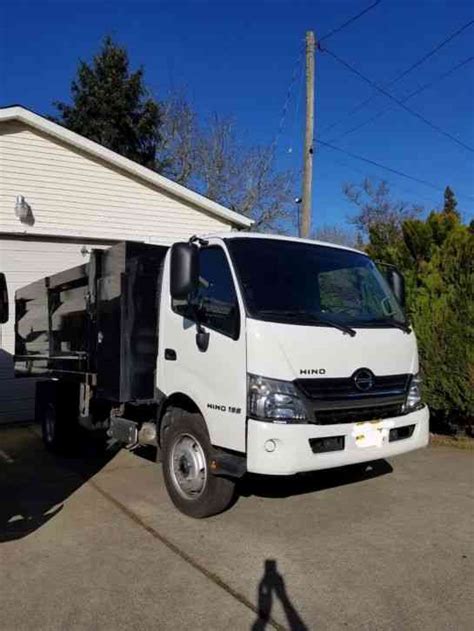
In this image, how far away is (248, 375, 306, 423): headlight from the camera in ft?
14.3

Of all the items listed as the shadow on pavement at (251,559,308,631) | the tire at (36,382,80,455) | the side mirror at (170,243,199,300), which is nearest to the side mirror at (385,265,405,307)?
the side mirror at (170,243,199,300)

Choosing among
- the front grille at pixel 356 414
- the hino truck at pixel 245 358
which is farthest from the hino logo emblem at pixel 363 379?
the front grille at pixel 356 414

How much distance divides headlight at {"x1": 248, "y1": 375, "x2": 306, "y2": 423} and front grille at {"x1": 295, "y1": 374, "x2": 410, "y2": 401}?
0.34 ft

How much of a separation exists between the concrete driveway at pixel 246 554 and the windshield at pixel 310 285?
1.68 meters

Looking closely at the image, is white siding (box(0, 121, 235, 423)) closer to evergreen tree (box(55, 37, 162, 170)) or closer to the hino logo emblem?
the hino logo emblem

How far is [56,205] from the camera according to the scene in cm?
1045

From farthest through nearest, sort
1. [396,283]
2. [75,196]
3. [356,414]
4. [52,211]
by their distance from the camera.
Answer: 1. [75,196]
2. [52,211]
3. [396,283]
4. [356,414]

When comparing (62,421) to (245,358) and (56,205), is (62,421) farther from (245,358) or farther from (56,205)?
(56,205)

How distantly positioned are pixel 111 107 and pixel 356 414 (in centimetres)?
2166

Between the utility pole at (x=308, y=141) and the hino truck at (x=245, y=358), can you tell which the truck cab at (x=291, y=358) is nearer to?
the hino truck at (x=245, y=358)

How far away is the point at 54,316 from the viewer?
747cm

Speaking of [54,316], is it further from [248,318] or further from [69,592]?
[69,592]

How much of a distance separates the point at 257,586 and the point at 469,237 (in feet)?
19.4

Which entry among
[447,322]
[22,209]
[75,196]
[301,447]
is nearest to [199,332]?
[301,447]
